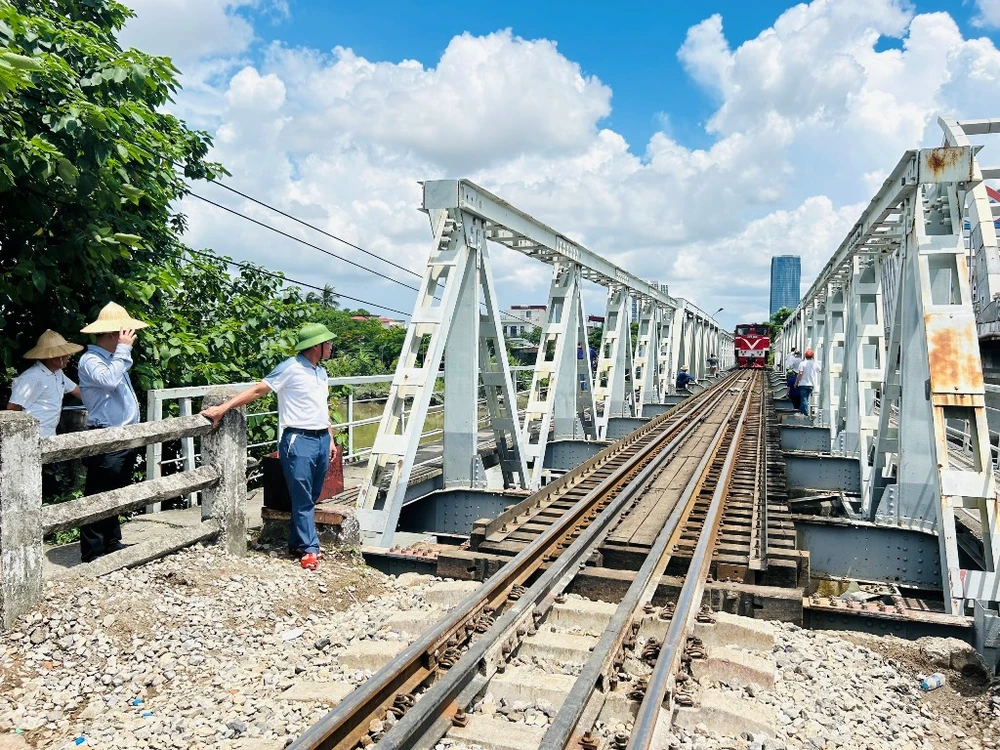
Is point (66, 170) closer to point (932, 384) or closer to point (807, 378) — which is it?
point (932, 384)

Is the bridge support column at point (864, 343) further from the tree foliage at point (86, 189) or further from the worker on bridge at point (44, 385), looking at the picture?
the worker on bridge at point (44, 385)

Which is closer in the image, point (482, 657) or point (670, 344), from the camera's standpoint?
point (482, 657)

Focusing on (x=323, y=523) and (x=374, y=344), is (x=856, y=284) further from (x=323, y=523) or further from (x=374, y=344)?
(x=374, y=344)

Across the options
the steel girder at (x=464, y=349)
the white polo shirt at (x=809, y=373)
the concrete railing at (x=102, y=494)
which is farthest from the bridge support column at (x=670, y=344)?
the concrete railing at (x=102, y=494)

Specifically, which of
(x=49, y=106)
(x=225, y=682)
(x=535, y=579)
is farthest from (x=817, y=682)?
(x=49, y=106)

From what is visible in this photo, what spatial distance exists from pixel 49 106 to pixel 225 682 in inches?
175

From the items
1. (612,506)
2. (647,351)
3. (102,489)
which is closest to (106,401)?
(102,489)

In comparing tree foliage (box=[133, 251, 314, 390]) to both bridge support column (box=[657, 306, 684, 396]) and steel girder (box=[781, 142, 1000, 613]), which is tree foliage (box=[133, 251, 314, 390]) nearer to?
steel girder (box=[781, 142, 1000, 613])

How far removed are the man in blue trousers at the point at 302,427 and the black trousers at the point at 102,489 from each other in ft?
2.92

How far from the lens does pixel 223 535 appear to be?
534 centimetres

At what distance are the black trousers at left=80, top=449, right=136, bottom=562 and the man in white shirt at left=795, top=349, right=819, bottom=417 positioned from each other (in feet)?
52.7

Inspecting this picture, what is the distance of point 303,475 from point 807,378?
15.2m

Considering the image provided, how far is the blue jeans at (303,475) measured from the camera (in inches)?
211

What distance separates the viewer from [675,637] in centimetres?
402
